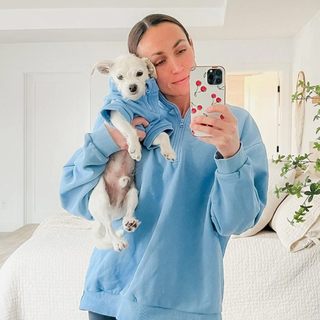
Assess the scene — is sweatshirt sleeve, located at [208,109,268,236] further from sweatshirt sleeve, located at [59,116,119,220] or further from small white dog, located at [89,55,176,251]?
sweatshirt sleeve, located at [59,116,119,220]

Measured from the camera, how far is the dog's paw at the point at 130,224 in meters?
0.85

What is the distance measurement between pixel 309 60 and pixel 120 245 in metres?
4.02

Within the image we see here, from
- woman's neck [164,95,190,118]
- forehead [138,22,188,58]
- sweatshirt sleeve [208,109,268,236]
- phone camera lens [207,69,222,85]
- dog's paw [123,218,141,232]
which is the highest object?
forehead [138,22,188,58]

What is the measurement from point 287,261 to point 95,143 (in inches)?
61.3

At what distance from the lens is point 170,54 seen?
91cm

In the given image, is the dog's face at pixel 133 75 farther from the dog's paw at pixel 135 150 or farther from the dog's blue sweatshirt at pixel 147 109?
the dog's paw at pixel 135 150

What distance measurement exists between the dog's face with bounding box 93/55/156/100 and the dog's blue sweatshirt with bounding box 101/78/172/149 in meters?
0.01

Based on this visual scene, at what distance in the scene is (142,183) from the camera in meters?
0.89

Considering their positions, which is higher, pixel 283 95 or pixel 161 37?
pixel 283 95

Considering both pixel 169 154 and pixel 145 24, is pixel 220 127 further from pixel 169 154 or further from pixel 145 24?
pixel 145 24

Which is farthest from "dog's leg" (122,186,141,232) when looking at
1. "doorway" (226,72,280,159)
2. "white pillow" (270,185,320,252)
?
"doorway" (226,72,280,159)

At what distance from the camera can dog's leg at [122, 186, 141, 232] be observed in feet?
2.78

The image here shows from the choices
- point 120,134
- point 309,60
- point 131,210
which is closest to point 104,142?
point 120,134

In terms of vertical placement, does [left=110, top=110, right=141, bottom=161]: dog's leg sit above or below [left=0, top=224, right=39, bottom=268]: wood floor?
above
